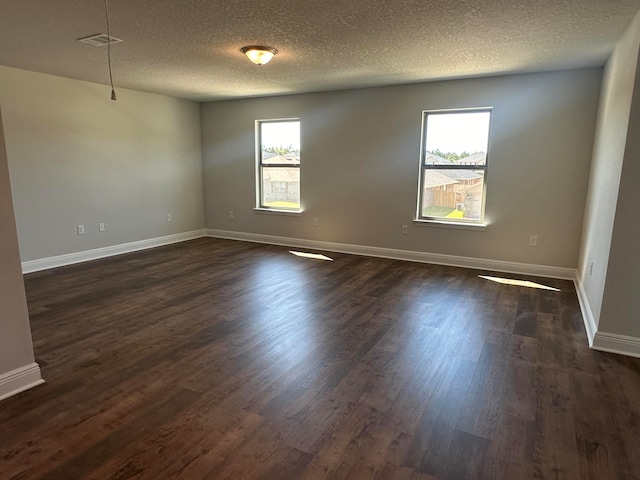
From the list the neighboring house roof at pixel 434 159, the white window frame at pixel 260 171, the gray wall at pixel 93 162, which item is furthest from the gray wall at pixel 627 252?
the gray wall at pixel 93 162

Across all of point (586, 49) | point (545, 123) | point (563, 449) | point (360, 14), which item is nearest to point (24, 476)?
point (563, 449)

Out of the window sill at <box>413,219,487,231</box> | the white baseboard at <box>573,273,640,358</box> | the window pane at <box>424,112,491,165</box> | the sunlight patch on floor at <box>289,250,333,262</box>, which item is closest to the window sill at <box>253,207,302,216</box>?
the sunlight patch on floor at <box>289,250,333,262</box>

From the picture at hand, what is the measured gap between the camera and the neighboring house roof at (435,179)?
5258 millimetres

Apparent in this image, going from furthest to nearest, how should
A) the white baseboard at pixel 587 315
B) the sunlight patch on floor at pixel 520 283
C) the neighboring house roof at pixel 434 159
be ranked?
the neighboring house roof at pixel 434 159, the sunlight patch on floor at pixel 520 283, the white baseboard at pixel 587 315

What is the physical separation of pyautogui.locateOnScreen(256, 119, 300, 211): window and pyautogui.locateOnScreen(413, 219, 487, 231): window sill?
207cm

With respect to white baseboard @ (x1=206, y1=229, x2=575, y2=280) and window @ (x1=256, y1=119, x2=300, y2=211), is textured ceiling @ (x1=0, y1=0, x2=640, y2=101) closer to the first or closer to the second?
window @ (x1=256, y1=119, x2=300, y2=211)

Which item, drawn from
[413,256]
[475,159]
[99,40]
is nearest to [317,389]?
[99,40]

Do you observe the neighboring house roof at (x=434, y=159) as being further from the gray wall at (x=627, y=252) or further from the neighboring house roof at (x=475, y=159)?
the gray wall at (x=627, y=252)

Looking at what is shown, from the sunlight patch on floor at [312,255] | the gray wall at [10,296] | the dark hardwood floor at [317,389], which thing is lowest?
the dark hardwood floor at [317,389]

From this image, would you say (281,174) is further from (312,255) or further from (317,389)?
(317,389)

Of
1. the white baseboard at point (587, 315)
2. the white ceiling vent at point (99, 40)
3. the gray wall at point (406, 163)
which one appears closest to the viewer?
the white baseboard at point (587, 315)

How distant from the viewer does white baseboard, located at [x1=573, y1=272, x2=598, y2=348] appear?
2965mm

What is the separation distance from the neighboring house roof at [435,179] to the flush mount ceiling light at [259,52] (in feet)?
8.81

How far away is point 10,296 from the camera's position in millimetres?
2189
